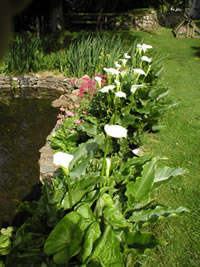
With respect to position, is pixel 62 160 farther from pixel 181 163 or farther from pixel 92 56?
pixel 92 56

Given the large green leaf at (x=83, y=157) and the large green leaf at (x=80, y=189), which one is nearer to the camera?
the large green leaf at (x=80, y=189)

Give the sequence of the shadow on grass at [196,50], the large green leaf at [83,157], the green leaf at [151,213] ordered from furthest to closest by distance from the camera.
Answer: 1. the shadow on grass at [196,50]
2. the large green leaf at [83,157]
3. the green leaf at [151,213]

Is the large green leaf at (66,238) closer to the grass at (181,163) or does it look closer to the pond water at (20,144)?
the grass at (181,163)

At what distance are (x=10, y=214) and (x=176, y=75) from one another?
18.3 ft

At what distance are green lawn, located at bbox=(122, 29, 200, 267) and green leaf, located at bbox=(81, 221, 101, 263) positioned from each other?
59cm

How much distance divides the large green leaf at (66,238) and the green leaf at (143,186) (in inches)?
20.6

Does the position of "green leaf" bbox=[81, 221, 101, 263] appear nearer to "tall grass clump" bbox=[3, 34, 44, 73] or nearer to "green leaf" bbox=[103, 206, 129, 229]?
"green leaf" bbox=[103, 206, 129, 229]

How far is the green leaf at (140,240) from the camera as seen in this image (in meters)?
1.55

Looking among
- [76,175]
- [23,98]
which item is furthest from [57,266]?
[23,98]

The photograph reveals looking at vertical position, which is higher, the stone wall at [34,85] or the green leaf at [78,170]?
the green leaf at [78,170]

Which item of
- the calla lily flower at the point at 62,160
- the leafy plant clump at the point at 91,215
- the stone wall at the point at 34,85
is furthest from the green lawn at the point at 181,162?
the stone wall at the point at 34,85

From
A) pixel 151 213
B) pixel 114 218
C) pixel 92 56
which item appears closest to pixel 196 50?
pixel 92 56

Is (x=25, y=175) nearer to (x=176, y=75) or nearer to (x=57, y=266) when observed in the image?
(x=57, y=266)

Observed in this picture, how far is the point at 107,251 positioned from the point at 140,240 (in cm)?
24
